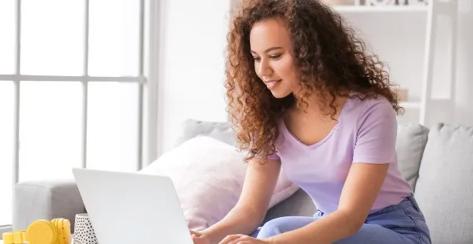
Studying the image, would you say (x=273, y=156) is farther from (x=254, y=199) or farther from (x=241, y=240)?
(x=241, y=240)

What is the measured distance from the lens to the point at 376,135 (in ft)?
7.51

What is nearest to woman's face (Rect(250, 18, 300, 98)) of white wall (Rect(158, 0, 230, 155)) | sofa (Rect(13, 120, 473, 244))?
sofa (Rect(13, 120, 473, 244))

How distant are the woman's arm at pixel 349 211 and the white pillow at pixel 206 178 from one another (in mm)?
751

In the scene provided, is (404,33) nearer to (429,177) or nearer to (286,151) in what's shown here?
(429,177)

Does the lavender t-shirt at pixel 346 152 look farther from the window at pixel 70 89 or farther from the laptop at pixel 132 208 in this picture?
the window at pixel 70 89

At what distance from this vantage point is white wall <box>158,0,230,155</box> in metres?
4.12

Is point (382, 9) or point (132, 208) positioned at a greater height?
point (382, 9)

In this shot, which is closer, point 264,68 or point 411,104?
point 264,68

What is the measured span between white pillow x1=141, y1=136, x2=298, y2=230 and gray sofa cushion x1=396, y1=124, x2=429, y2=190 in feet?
1.12

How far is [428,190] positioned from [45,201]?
46.9 inches

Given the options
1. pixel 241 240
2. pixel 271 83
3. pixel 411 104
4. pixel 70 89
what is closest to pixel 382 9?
pixel 411 104

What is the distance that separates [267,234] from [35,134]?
1845mm

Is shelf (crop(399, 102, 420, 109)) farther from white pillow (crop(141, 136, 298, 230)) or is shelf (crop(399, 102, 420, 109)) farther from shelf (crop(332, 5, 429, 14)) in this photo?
white pillow (crop(141, 136, 298, 230))

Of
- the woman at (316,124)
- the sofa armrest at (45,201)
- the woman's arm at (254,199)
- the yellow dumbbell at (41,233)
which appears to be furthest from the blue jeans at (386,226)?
the sofa armrest at (45,201)
